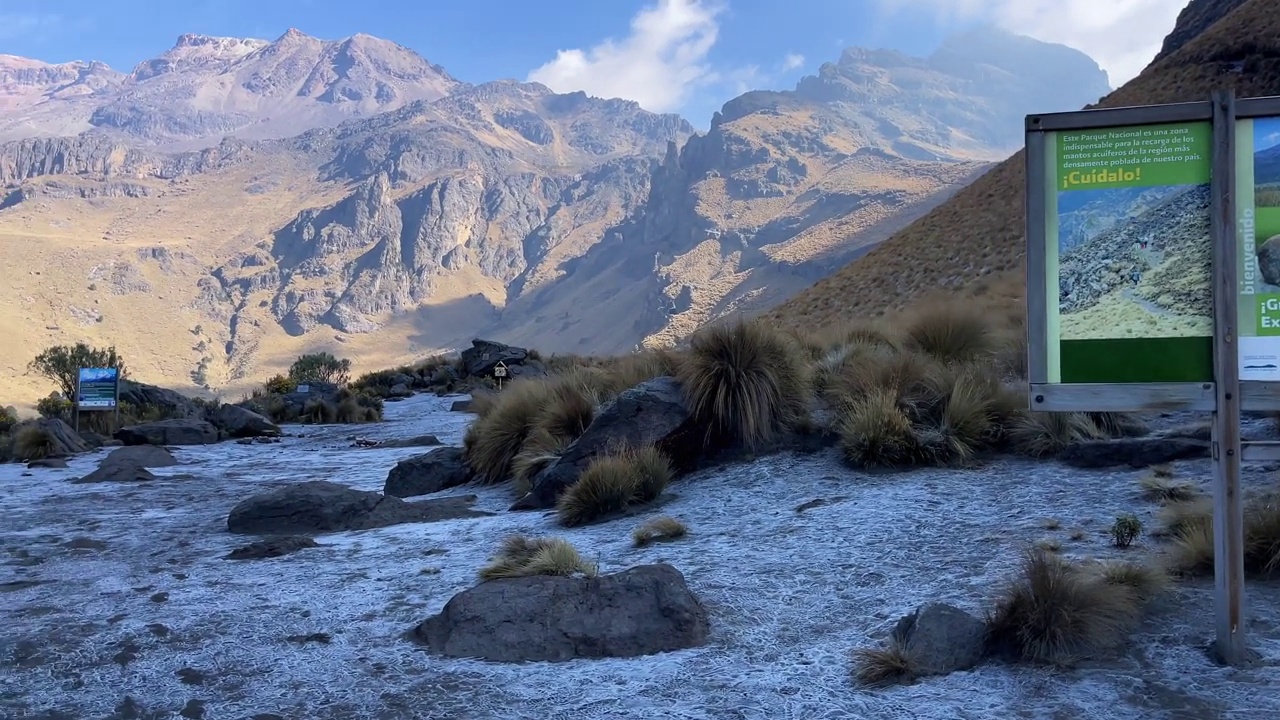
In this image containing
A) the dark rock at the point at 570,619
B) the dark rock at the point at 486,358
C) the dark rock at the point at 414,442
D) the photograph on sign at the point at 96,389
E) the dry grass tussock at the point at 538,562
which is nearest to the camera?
the dark rock at the point at 570,619

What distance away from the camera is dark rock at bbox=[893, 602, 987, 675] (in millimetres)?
4301

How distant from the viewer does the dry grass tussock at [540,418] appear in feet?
33.1

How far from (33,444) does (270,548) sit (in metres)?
9.62

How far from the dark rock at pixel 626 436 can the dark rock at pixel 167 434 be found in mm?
10065

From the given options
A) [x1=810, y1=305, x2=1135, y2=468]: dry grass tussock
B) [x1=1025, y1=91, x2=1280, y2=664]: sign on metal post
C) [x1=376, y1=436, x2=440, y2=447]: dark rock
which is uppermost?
[x1=1025, y1=91, x2=1280, y2=664]: sign on metal post

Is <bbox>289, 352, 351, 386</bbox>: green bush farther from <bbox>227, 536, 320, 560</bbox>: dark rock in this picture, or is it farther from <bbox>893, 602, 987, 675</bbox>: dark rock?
<bbox>893, 602, 987, 675</bbox>: dark rock

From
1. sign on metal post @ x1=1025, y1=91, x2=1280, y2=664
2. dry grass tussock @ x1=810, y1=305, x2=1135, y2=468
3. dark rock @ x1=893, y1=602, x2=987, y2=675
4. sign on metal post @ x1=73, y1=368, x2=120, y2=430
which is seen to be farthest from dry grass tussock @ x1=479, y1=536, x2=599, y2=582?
sign on metal post @ x1=73, y1=368, x2=120, y2=430

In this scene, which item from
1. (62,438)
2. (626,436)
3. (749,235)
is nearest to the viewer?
(626,436)

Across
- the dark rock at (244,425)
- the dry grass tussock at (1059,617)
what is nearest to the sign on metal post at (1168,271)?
the dry grass tussock at (1059,617)

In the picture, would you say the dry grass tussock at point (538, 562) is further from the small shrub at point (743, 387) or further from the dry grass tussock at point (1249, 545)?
the small shrub at point (743, 387)

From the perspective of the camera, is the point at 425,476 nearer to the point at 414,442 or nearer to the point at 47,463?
the point at 414,442

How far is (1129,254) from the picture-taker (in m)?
4.32

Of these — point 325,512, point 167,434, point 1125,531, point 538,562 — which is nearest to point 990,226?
point 167,434

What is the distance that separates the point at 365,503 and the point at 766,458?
3.66 metres
